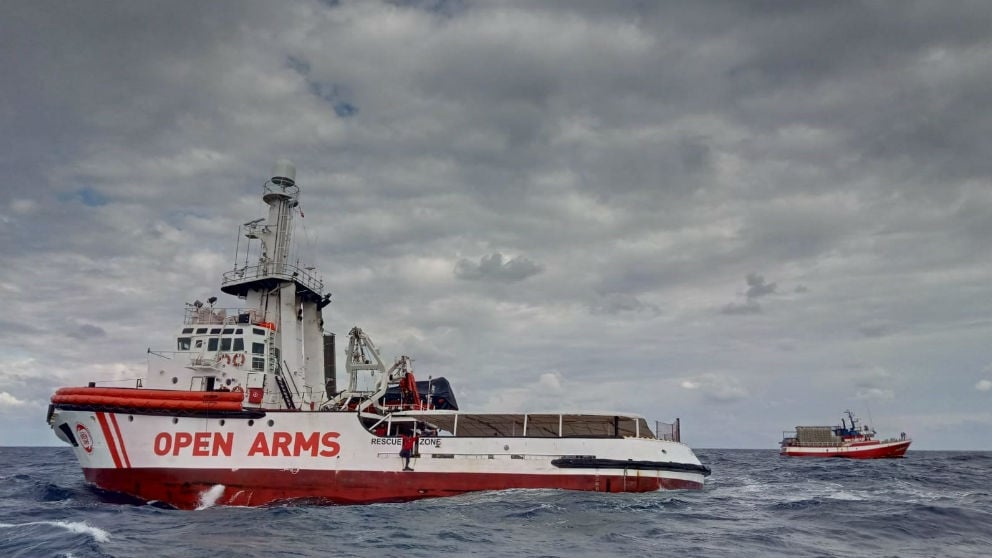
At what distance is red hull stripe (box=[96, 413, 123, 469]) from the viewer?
27406 millimetres

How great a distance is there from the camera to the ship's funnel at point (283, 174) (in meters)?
34.4

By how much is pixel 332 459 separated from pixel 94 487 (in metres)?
11.9

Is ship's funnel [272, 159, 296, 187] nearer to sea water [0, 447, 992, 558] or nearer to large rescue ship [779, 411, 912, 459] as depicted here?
sea water [0, 447, 992, 558]

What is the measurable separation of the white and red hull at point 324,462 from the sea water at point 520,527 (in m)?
0.77

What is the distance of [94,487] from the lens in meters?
28.7

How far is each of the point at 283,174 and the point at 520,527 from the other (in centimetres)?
2399

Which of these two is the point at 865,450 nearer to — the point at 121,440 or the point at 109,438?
the point at 121,440

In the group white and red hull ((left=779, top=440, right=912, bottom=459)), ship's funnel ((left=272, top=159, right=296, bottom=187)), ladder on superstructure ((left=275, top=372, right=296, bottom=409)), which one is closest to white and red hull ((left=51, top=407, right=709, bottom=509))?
ladder on superstructure ((left=275, top=372, right=296, bottom=409))

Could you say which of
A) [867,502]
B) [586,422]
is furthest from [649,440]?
[867,502]

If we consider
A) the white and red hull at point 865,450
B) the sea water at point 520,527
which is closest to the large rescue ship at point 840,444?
the white and red hull at point 865,450

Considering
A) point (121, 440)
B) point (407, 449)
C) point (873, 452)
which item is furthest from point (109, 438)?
point (873, 452)

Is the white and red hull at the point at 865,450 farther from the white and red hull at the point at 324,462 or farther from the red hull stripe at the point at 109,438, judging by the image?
the red hull stripe at the point at 109,438

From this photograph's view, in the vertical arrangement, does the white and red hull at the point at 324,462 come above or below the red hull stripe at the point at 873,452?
above

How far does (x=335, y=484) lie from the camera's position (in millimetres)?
26719
